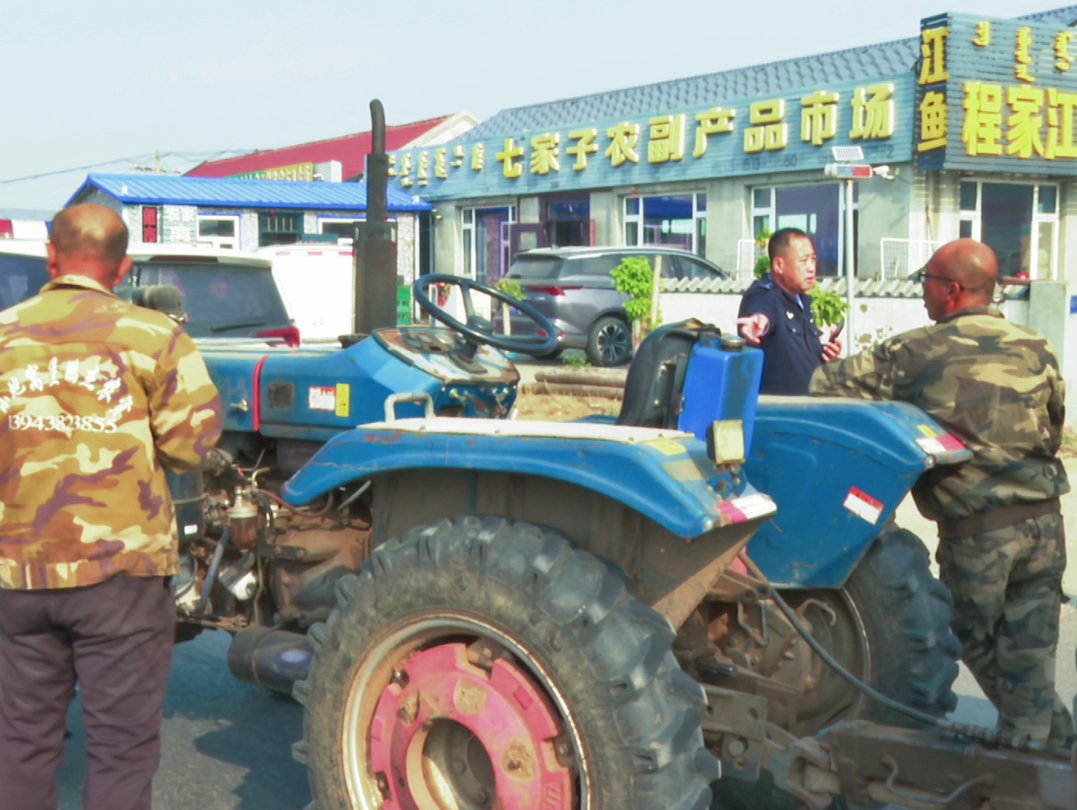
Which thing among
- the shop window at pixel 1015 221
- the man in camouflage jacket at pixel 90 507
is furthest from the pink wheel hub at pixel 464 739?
the shop window at pixel 1015 221

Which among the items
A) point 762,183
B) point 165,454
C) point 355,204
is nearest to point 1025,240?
point 762,183

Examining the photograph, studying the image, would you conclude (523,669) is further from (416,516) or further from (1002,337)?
(1002,337)

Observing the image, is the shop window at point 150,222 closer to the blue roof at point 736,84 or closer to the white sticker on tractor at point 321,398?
the blue roof at point 736,84

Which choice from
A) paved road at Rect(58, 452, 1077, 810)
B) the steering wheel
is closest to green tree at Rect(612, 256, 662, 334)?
paved road at Rect(58, 452, 1077, 810)

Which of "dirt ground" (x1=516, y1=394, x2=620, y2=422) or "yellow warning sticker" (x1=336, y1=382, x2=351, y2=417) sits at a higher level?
"yellow warning sticker" (x1=336, y1=382, x2=351, y2=417)

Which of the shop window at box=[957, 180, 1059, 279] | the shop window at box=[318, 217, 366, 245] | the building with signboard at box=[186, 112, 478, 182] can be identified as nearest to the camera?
the shop window at box=[957, 180, 1059, 279]

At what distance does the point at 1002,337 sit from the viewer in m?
3.53

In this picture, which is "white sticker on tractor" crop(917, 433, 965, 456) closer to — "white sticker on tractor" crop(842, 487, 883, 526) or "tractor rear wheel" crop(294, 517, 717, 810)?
"white sticker on tractor" crop(842, 487, 883, 526)

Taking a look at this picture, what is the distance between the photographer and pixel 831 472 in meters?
3.30

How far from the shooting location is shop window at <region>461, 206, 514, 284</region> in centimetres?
3203

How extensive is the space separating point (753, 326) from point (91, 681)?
2.69m

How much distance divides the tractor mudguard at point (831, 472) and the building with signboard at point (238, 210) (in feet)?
85.2

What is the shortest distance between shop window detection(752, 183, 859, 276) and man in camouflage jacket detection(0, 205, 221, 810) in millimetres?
21357

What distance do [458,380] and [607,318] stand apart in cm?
1392
